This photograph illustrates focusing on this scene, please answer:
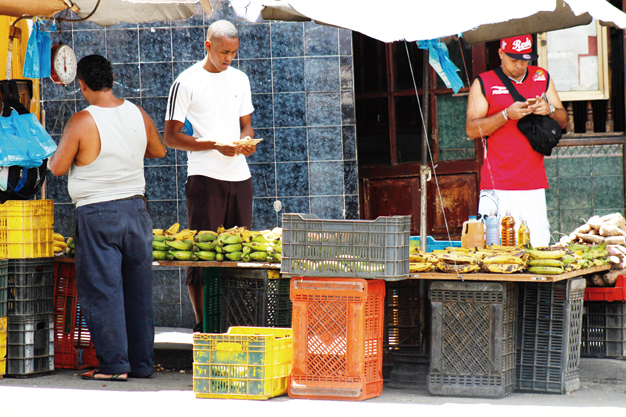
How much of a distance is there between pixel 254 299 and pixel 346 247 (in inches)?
47.2

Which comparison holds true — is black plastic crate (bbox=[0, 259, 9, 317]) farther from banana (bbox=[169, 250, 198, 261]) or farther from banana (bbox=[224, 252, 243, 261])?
banana (bbox=[224, 252, 243, 261])

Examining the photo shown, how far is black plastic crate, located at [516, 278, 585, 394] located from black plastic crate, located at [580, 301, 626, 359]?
0.54m

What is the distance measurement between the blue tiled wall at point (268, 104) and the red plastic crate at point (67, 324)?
76.4 inches

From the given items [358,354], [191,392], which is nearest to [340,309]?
[358,354]

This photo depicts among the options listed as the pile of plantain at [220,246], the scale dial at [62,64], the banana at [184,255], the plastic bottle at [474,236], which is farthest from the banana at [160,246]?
the plastic bottle at [474,236]

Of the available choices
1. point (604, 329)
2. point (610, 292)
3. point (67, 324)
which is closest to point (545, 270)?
point (610, 292)

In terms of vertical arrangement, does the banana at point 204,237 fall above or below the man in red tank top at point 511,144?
below

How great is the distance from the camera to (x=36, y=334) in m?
6.23

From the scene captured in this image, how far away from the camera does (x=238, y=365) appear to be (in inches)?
213

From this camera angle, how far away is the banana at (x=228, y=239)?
616 cm

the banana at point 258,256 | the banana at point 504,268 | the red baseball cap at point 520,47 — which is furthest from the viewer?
the red baseball cap at point 520,47

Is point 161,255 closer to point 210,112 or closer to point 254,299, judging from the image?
point 254,299

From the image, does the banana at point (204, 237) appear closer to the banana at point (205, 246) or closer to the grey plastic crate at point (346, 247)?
the banana at point (205, 246)

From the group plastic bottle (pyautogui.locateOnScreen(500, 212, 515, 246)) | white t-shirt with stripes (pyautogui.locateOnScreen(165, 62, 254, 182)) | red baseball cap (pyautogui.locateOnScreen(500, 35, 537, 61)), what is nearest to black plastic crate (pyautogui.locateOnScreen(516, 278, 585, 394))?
plastic bottle (pyautogui.locateOnScreen(500, 212, 515, 246))
